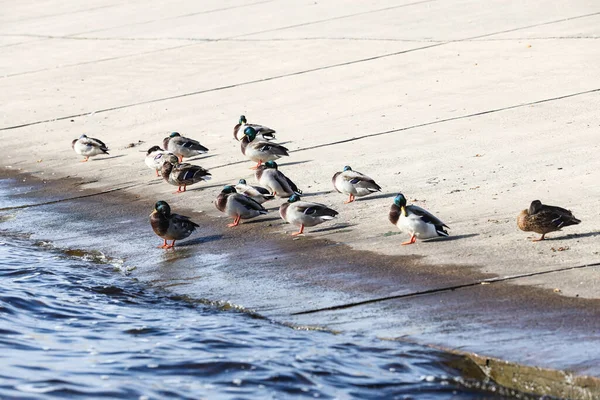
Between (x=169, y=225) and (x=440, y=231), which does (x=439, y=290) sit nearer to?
(x=440, y=231)

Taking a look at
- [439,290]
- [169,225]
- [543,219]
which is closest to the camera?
[439,290]

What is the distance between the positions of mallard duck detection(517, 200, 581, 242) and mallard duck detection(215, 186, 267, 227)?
10.3ft

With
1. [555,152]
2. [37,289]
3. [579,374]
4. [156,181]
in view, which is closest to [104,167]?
[156,181]

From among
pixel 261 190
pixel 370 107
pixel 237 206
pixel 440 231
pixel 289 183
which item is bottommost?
pixel 440 231

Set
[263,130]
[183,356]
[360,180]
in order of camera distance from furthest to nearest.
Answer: [263,130] < [360,180] < [183,356]

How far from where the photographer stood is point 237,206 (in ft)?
40.7

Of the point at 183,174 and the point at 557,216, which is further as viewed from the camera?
the point at 183,174

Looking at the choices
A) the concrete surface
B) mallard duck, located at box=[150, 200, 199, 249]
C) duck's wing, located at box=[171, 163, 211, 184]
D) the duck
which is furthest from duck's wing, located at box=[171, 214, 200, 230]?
duck's wing, located at box=[171, 163, 211, 184]

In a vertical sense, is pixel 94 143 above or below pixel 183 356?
above

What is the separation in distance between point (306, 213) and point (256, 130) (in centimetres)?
406

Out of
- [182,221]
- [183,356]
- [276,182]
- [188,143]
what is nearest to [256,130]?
[188,143]

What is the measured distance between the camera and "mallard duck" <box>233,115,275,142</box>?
617 inches

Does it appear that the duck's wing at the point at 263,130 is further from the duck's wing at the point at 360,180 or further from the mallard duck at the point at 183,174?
the duck's wing at the point at 360,180

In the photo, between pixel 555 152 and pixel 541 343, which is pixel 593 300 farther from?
pixel 555 152
